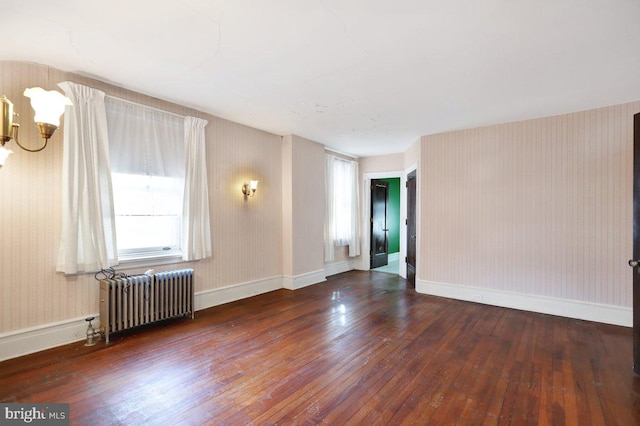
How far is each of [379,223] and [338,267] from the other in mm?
1591

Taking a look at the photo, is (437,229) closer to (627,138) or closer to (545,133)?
(545,133)

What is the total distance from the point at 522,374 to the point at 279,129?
14.2ft

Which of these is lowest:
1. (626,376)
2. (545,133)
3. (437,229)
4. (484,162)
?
(626,376)

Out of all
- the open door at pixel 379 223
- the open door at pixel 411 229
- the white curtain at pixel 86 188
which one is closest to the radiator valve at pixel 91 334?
the white curtain at pixel 86 188

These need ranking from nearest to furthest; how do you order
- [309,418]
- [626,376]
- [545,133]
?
[309,418] < [626,376] < [545,133]

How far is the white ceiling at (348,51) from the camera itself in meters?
1.98

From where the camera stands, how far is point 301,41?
2332 mm

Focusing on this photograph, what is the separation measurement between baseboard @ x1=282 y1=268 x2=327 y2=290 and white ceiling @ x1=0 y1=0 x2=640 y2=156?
2.89 meters

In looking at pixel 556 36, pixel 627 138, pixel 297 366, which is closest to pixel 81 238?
pixel 297 366

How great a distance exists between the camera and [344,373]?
96.3 inches

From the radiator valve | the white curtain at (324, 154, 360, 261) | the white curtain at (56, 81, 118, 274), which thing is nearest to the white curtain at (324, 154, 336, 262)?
the white curtain at (324, 154, 360, 261)

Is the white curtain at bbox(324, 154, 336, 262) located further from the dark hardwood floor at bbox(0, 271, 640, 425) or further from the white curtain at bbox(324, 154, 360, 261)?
the dark hardwood floor at bbox(0, 271, 640, 425)

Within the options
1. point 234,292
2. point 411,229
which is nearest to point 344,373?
point 234,292

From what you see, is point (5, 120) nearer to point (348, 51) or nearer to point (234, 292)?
point (348, 51)
